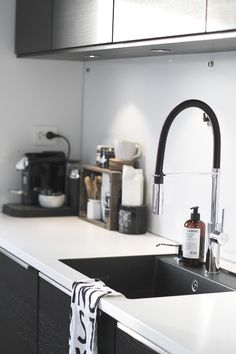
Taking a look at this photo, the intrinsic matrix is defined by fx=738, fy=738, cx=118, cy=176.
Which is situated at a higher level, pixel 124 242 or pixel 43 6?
pixel 43 6

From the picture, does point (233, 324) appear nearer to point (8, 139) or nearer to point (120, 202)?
point (120, 202)

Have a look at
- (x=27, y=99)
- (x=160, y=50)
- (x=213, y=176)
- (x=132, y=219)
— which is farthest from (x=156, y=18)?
Answer: (x=27, y=99)

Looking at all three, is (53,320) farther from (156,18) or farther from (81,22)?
(81,22)

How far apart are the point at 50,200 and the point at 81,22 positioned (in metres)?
0.97

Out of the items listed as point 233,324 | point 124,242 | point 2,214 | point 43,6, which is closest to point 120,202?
point 124,242

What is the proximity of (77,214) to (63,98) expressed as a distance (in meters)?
0.61

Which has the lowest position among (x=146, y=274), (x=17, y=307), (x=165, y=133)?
(x=17, y=307)

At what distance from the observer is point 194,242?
2.57 metres

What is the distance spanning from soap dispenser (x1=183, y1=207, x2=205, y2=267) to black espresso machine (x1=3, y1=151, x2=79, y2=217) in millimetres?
1039

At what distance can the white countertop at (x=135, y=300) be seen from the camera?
178 cm

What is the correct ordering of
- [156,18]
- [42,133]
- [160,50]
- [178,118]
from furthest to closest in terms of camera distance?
[42,133]
[178,118]
[160,50]
[156,18]

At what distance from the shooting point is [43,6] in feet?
10.7

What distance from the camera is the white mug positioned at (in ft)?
10.5

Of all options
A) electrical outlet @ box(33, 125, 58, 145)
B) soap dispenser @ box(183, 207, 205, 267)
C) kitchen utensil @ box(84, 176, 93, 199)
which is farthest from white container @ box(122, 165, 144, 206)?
electrical outlet @ box(33, 125, 58, 145)
